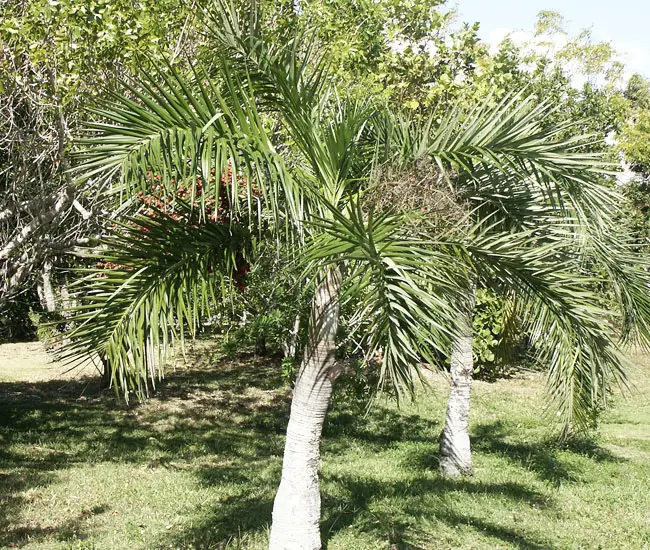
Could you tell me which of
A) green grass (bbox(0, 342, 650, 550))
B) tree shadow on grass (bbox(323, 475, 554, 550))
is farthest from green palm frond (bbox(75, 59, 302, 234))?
tree shadow on grass (bbox(323, 475, 554, 550))

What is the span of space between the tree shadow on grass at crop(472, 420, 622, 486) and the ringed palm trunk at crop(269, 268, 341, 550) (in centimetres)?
491

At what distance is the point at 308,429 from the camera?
538 cm

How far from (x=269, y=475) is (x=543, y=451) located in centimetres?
451

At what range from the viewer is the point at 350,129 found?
15.9 feet

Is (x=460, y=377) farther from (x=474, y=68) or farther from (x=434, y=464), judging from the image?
(x=474, y=68)

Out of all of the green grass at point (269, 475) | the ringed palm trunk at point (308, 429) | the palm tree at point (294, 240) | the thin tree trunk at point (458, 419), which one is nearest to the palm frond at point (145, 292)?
the palm tree at point (294, 240)

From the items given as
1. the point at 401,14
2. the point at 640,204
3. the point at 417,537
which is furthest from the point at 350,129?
the point at 640,204

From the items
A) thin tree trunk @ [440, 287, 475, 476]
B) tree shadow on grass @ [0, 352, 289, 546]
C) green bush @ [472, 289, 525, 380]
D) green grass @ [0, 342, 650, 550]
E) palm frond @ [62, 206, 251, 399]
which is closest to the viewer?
palm frond @ [62, 206, 251, 399]

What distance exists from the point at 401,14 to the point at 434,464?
23.2 feet

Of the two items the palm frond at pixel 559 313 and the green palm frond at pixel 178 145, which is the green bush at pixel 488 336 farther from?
the green palm frond at pixel 178 145

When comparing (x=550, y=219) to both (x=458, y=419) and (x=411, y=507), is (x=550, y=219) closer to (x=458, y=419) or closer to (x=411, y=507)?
(x=411, y=507)

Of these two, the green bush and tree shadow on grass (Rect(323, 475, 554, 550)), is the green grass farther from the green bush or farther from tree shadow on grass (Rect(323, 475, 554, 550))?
the green bush

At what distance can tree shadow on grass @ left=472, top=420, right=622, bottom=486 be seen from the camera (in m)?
9.74

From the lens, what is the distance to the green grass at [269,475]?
22.3 ft
